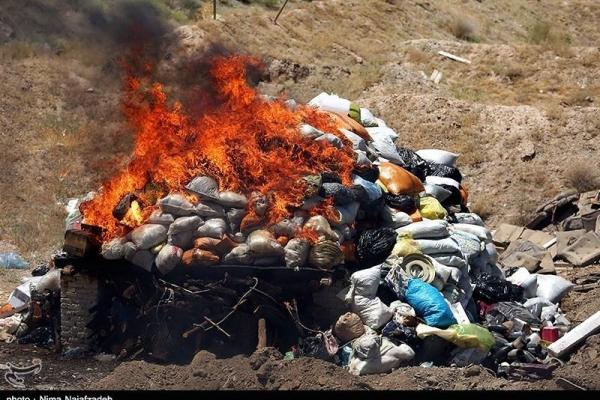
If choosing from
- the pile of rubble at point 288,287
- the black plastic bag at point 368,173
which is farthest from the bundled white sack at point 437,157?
the pile of rubble at point 288,287

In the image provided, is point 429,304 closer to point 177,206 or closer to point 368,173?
point 368,173

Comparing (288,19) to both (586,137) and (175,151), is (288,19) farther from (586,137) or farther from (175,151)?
(175,151)

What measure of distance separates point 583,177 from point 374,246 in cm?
753

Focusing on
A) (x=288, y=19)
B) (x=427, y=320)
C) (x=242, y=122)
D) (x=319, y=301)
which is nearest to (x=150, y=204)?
(x=242, y=122)

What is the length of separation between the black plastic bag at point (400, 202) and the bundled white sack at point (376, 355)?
2.17m

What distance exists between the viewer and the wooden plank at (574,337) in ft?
31.5

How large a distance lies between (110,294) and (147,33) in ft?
46.2

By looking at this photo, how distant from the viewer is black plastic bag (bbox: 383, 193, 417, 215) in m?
10.8

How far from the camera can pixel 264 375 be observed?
25.8 feet

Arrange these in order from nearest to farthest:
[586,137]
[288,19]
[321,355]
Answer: [321,355], [586,137], [288,19]

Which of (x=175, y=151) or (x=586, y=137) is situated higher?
(x=175, y=151)

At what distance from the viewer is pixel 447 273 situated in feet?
32.6

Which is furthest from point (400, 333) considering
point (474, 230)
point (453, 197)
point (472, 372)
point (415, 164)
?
point (415, 164)

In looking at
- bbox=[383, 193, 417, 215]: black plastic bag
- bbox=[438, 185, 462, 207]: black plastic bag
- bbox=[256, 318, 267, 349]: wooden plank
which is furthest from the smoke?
bbox=[256, 318, 267, 349]: wooden plank
